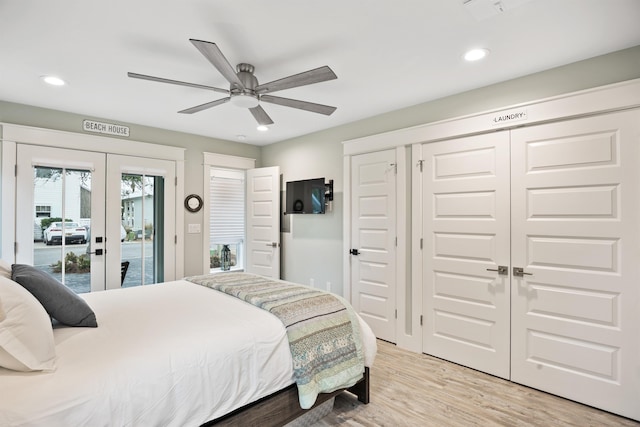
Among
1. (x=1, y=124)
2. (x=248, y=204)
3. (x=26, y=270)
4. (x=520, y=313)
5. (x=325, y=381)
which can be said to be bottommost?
(x=325, y=381)

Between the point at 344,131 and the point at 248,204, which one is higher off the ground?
the point at 344,131

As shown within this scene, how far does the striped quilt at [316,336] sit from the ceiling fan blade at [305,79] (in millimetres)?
1458

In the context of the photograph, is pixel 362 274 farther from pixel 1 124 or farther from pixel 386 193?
pixel 1 124

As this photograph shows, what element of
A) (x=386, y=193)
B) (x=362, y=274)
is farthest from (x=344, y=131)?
(x=362, y=274)

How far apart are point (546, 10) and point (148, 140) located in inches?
165

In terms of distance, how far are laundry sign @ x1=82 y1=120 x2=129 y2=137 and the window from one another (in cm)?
123

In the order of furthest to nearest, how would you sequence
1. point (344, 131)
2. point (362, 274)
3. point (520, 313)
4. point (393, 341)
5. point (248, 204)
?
point (248, 204)
point (344, 131)
point (362, 274)
point (393, 341)
point (520, 313)

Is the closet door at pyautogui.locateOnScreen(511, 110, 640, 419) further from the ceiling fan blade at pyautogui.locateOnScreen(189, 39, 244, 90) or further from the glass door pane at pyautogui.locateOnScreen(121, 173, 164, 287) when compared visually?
the glass door pane at pyautogui.locateOnScreen(121, 173, 164, 287)

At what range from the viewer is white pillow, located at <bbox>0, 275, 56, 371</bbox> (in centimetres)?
127

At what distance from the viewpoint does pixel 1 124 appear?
3.20 meters

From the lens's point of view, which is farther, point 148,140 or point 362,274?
point 148,140

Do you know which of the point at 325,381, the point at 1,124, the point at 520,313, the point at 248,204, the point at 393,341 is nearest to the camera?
the point at 325,381

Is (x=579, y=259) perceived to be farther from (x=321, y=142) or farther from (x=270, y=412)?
(x=321, y=142)

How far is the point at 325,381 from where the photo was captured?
1.99 meters
